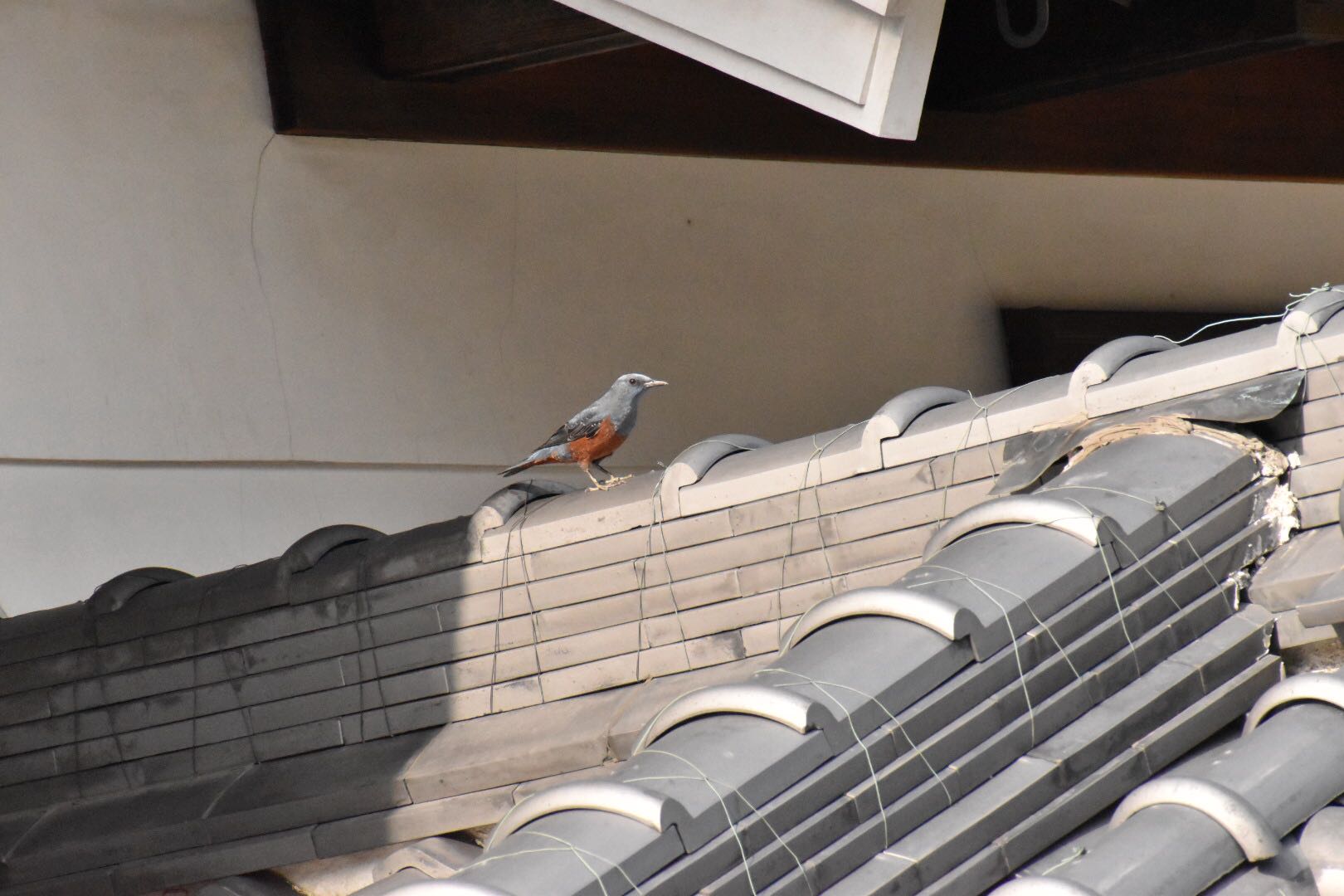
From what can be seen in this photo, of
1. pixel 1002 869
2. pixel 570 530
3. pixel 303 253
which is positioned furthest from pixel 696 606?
pixel 303 253

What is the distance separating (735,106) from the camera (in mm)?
5629

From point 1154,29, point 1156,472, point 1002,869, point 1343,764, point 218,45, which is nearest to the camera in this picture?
point 1343,764

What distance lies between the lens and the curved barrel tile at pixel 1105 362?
272cm

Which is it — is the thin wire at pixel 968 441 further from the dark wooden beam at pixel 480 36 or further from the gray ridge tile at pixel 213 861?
the dark wooden beam at pixel 480 36

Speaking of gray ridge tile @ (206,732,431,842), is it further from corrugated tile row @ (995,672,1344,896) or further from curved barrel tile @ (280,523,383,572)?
corrugated tile row @ (995,672,1344,896)

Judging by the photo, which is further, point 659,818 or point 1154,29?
point 1154,29

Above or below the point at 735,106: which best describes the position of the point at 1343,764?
below

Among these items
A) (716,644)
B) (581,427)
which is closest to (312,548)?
(581,427)

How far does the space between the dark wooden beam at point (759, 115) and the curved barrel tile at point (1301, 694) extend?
3.26m

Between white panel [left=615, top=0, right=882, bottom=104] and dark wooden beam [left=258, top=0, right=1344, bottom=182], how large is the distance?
2248mm

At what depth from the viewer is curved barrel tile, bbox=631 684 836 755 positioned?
209cm

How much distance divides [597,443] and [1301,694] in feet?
7.29

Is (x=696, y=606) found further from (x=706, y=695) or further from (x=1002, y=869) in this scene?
(x=1002, y=869)

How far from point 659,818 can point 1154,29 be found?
11.4 ft
